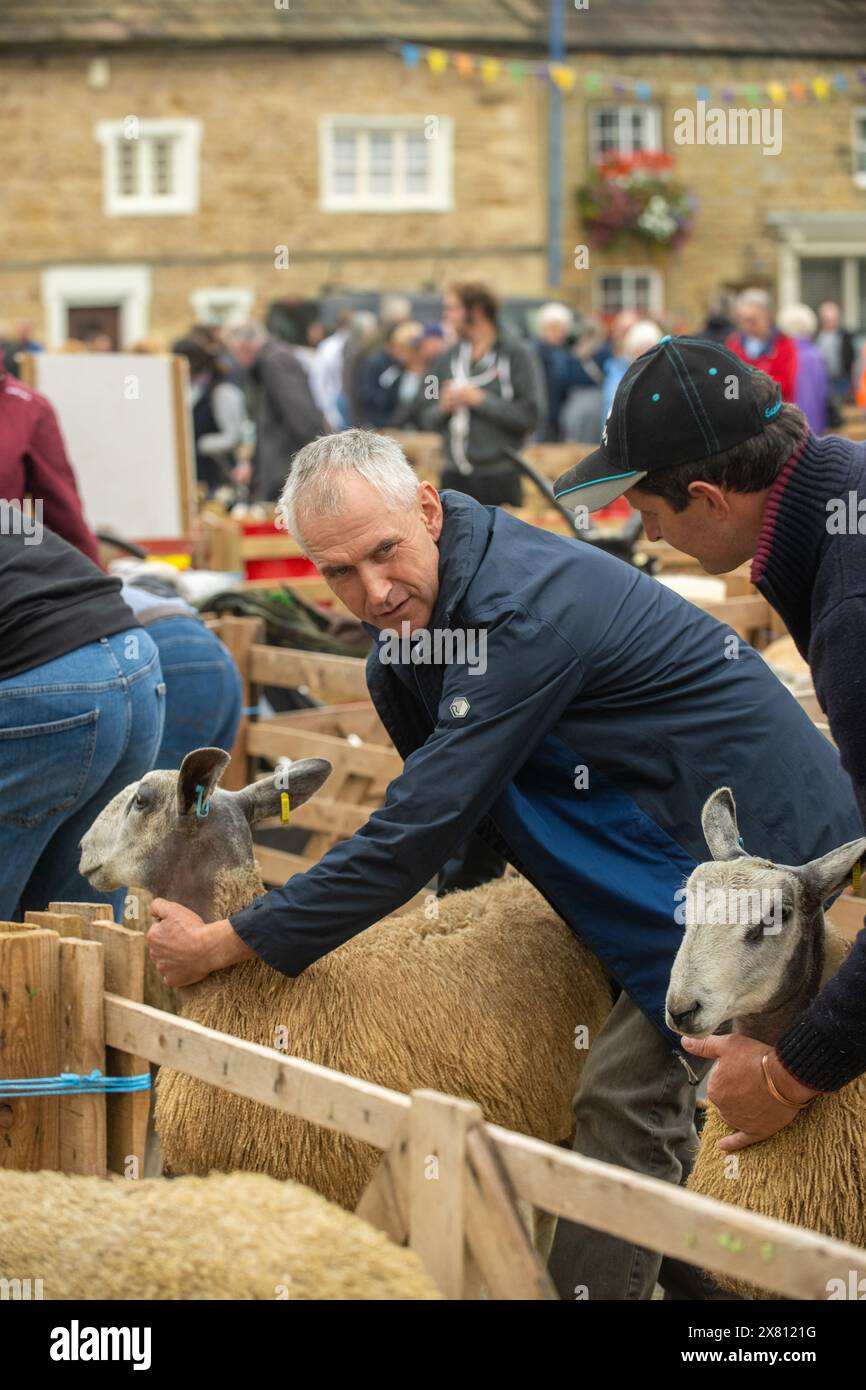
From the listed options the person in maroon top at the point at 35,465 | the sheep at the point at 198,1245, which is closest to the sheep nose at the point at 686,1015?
the sheep at the point at 198,1245

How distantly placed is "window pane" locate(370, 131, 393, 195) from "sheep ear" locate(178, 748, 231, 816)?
27.8 meters

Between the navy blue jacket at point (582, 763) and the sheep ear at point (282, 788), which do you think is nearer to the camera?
the navy blue jacket at point (582, 763)

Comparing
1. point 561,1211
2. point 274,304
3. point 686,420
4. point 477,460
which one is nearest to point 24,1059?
point 561,1211

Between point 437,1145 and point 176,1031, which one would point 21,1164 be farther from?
point 437,1145

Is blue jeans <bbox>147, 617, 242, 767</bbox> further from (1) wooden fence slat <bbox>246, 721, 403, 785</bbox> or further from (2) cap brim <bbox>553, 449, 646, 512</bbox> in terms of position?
(2) cap brim <bbox>553, 449, 646, 512</bbox>

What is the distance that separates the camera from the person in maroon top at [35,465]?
5066 mm

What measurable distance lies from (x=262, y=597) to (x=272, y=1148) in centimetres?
419

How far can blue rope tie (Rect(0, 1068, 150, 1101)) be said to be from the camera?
10.9 feet

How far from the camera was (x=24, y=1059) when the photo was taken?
332cm

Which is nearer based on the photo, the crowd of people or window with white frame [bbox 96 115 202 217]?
the crowd of people

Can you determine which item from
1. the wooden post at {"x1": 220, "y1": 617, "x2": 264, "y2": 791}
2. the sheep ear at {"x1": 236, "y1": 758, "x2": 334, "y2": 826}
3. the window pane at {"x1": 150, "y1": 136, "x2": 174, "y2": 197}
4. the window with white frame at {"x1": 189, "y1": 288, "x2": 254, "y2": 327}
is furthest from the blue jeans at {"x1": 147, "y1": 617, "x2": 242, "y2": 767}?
the window pane at {"x1": 150, "y1": 136, "x2": 174, "y2": 197}

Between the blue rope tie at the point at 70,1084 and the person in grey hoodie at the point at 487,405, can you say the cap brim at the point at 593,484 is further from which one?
the person in grey hoodie at the point at 487,405

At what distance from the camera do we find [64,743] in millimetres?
3959

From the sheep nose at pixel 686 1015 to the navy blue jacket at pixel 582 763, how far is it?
382 millimetres
